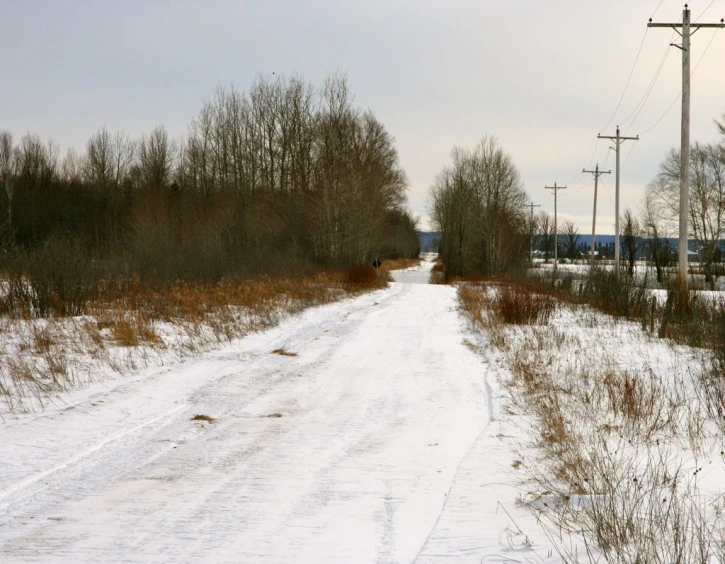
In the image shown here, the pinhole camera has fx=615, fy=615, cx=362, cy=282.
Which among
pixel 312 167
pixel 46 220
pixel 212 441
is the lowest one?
pixel 212 441

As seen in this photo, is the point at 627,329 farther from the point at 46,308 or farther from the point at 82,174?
the point at 82,174

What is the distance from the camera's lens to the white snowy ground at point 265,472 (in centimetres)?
388

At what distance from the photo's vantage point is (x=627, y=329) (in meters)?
15.1

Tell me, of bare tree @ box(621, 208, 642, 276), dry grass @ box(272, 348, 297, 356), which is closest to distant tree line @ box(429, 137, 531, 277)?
bare tree @ box(621, 208, 642, 276)

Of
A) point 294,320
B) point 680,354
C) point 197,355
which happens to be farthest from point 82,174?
point 680,354

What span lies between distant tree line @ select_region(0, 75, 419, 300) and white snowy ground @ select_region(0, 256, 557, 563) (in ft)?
53.0

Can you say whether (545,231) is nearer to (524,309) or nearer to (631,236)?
(631,236)

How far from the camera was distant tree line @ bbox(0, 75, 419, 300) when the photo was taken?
34.0m

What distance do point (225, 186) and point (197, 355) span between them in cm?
3861

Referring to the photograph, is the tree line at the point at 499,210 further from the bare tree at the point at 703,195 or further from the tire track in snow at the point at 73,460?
the tire track in snow at the point at 73,460

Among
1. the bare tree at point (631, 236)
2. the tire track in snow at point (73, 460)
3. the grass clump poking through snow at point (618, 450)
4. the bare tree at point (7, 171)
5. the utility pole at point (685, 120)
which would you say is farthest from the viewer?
the bare tree at point (631, 236)

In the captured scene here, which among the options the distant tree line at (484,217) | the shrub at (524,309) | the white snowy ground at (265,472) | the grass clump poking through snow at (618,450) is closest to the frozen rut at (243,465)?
the white snowy ground at (265,472)

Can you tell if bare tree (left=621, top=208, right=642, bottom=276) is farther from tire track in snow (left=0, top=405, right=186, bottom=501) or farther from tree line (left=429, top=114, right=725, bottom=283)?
tire track in snow (left=0, top=405, right=186, bottom=501)

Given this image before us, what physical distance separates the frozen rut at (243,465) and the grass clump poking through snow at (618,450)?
78 cm
